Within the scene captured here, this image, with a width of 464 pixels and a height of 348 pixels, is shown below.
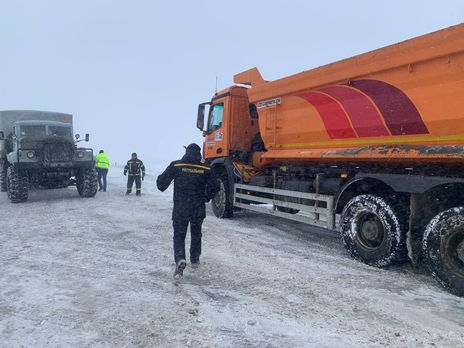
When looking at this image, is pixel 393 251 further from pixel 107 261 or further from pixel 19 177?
pixel 19 177

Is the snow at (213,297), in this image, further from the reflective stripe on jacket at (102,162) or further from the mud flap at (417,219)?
the reflective stripe on jacket at (102,162)

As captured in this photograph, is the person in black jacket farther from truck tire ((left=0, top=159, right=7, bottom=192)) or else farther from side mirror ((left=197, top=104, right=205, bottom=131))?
truck tire ((left=0, top=159, right=7, bottom=192))

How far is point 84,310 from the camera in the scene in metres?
3.19

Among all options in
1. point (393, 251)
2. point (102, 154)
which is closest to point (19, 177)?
point (102, 154)

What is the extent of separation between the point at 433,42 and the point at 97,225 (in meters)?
6.38

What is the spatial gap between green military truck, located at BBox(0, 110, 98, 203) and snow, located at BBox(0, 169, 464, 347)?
4.69 meters

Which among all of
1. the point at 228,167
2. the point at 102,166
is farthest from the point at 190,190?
the point at 102,166

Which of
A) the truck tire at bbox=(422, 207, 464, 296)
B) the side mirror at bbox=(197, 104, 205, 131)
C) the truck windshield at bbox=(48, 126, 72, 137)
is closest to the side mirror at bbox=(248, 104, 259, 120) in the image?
the side mirror at bbox=(197, 104, 205, 131)

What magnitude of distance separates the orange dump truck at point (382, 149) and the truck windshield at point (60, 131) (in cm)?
863

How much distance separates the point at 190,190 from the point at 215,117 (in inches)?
181

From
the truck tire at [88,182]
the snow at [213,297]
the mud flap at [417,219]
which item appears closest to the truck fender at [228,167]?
the snow at [213,297]

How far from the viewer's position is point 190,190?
174 inches

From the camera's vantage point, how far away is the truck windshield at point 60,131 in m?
12.3

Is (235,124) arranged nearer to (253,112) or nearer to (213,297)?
(253,112)
